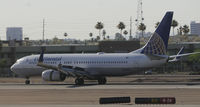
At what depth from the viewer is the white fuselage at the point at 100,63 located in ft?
178

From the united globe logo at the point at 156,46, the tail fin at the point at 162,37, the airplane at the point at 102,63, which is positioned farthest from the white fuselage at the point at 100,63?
the tail fin at the point at 162,37

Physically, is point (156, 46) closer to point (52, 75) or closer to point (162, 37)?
point (162, 37)

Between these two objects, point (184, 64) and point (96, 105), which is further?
point (184, 64)

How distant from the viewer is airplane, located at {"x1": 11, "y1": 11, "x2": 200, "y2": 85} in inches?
2093

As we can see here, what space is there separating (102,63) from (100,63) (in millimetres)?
273

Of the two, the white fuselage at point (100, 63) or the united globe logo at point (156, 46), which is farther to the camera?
the white fuselage at point (100, 63)

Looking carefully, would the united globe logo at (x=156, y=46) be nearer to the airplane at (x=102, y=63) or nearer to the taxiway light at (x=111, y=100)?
the airplane at (x=102, y=63)

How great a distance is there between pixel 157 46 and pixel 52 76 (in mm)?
11893

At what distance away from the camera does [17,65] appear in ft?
200

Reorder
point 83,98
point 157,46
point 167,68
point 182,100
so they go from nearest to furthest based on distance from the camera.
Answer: point 182,100, point 83,98, point 157,46, point 167,68

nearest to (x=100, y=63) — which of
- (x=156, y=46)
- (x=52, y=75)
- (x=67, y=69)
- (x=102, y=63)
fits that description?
(x=102, y=63)

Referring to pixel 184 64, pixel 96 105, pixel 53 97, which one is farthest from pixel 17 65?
pixel 184 64

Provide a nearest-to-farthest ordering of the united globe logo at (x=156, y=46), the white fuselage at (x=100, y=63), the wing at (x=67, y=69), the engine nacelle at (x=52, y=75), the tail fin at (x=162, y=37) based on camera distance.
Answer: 1. the tail fin at (x=162, y=37)
2. the united globe logo at (x=156, y=46)
3. the white fuselage at (x=100, y=63)
4. the wing at (x=67, y=69)
5. the engine nacelle at (x=52, y=75)

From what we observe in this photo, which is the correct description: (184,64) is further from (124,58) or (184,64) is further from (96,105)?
(96,105)
